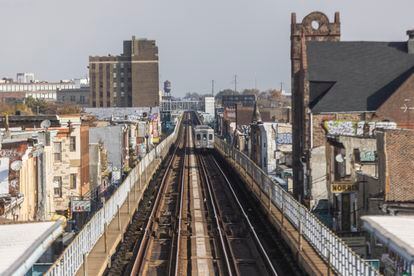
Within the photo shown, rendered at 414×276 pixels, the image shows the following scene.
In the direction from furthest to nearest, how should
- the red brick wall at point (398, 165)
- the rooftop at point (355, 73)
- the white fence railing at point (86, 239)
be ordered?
the rooftop at point (355, 73) → the red brick wall at point (398, 165) → the white fence railing at point (86, 239)

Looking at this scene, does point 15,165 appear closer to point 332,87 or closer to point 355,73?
point 332,87

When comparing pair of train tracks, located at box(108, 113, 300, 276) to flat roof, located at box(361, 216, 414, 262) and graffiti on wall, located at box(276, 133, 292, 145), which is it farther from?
graffiti on wall, located at box(276, 133, 292, 145)

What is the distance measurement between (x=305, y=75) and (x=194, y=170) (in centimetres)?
2818

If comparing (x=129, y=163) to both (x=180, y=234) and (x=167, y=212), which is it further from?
(x=180, y=234)

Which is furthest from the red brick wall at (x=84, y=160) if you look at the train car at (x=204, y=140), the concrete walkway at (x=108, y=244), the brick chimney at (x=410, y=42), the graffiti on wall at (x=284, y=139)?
the train car at (x=204, y=140)

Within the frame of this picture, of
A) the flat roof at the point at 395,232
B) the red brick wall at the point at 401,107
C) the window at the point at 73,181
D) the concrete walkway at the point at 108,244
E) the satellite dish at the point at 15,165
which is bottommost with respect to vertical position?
the concrete walkway at the point at 108,244

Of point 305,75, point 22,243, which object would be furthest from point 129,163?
point 22,243

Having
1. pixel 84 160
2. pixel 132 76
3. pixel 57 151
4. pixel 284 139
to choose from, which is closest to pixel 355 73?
pixel 84 160

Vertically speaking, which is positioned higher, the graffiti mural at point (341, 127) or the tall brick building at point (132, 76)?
the tall brick building at point (132, 76)

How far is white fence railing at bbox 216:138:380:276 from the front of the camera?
52.2ft

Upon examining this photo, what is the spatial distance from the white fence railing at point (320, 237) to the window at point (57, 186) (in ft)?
42.3

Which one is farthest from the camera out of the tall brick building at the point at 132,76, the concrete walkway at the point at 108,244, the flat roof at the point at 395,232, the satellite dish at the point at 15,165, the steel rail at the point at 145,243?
the tall brick building at the point at 132,76

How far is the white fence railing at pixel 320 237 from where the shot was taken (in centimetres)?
1591

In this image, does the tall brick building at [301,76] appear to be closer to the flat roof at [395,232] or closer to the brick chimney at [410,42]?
the brick chimney at [410,42]
